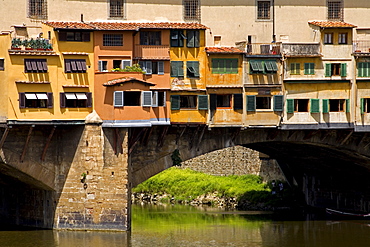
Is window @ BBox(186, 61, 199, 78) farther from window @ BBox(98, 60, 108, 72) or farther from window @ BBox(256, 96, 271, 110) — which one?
window @ BBox(98, 60, 108, 72)

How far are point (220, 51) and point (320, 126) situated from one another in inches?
276

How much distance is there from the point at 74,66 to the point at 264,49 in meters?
10.6

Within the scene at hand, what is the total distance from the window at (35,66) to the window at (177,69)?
263 inches

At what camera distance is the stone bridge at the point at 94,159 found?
4806cm

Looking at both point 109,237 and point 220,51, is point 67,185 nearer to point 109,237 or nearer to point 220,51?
point 109,237

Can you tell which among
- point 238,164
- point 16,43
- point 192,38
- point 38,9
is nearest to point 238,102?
point 192,38

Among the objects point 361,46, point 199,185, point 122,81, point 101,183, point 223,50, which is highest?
point 361,46

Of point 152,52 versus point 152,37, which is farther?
point 152,37

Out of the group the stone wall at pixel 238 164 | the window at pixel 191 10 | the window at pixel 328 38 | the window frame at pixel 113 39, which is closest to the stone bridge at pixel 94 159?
the window frame at pixel 113 39

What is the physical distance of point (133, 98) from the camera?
4819 centimetres

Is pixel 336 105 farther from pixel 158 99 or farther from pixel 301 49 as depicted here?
pixel 158 99

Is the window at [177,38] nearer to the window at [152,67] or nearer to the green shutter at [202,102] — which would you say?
the window at [152,67]

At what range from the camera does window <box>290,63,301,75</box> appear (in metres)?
52.0

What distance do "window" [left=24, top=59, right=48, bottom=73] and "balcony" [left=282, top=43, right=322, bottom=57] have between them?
514 inches
